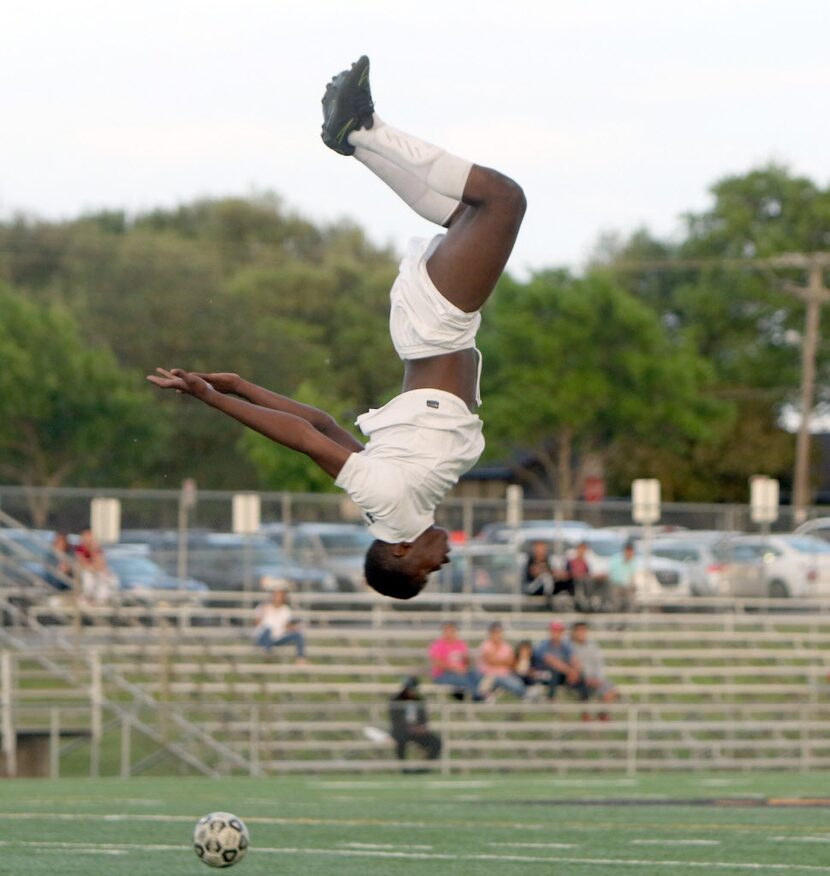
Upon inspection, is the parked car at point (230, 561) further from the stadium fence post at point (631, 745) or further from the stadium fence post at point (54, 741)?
the stadium fence post at point (631, 745)

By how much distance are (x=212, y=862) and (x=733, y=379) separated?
52.6m

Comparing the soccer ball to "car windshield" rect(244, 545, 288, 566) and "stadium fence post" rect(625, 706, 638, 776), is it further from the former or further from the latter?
"car windshield" rect(244, 545, 288, 566)

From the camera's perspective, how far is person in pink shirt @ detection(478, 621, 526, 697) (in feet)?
61.8

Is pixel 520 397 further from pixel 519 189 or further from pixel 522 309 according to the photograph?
pixel 519 189

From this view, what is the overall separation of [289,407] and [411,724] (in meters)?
9.79

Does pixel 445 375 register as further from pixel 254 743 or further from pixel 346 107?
pixel 254 743

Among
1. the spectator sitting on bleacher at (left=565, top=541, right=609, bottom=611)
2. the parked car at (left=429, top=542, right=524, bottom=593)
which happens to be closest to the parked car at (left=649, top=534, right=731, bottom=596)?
the spectator sitting on bleacher at (left=565, top=541, right=609, bottom=611)

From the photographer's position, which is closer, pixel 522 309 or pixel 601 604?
pixel 601 604

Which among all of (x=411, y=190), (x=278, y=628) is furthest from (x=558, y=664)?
(x=411, y=190)

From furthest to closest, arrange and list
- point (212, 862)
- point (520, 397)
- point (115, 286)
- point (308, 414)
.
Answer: point (115, 286) < point (520, 397) < point (308, 414) < point (212, 862)

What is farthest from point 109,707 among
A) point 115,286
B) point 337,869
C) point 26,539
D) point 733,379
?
point 733,379

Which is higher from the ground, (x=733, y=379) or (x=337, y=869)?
(x=733, y=379)

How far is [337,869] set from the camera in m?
7.98

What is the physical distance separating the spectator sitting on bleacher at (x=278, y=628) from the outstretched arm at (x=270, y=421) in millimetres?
11970
